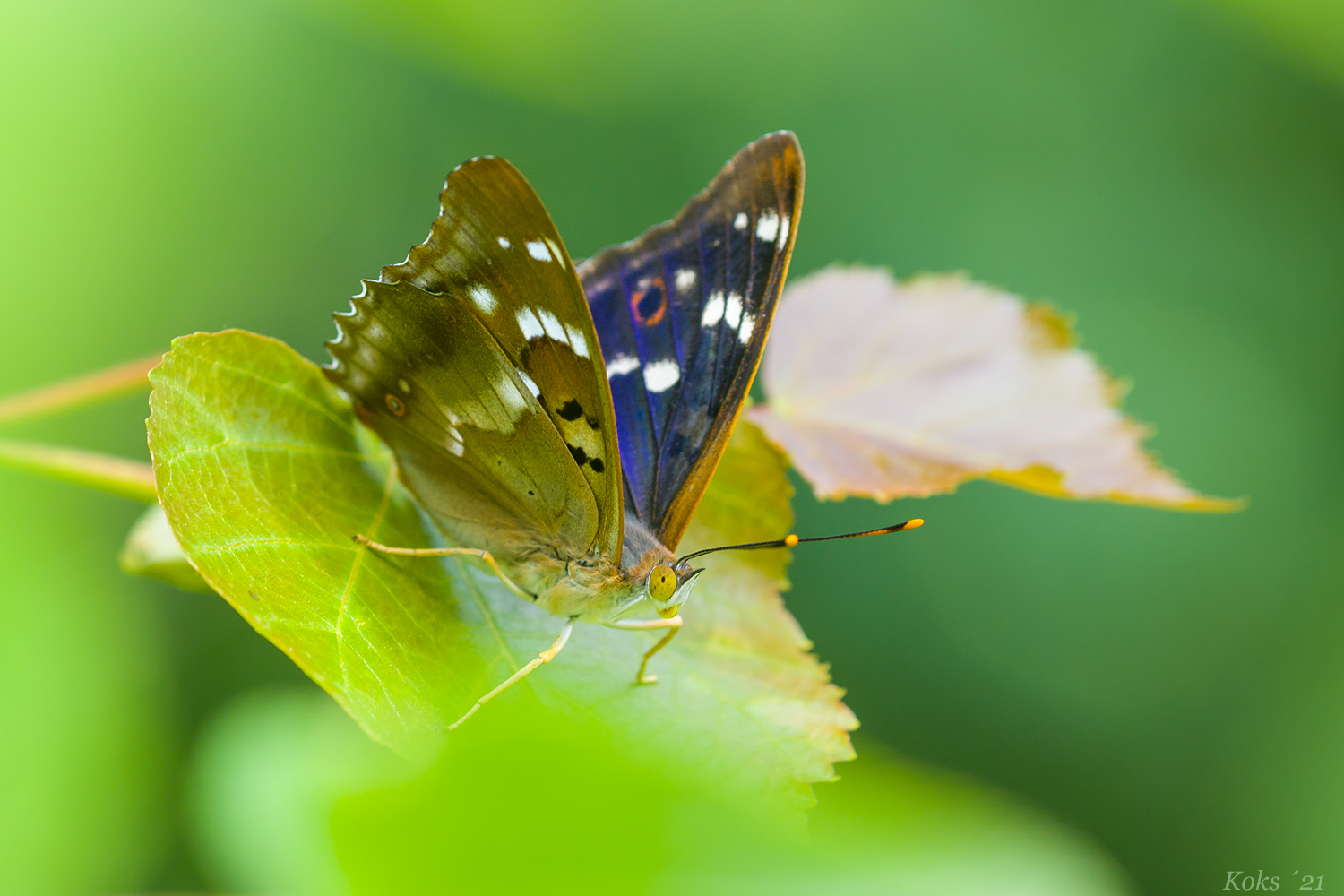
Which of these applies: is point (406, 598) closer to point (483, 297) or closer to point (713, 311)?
point (483, 297)

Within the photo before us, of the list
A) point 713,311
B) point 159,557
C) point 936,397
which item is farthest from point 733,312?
point 159,557

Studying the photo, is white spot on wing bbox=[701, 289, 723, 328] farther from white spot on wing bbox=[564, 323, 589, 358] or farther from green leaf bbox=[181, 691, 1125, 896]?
green leaf bbox=[181, 691, 1125, 896]

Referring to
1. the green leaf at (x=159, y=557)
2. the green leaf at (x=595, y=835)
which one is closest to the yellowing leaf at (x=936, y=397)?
the green leaf at (x=159, y=557)

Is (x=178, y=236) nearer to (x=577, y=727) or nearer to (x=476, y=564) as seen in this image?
(x=476, y=564)
